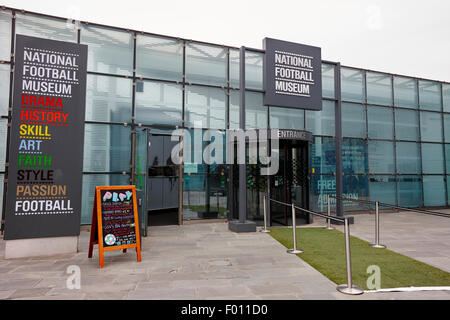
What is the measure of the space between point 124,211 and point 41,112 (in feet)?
8.62

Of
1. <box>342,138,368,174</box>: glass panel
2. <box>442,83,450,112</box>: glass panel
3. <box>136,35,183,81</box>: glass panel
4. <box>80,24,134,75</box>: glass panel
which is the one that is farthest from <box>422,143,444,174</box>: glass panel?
<box>80,24,134,75</box>: glass panel

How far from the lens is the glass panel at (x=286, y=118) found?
1030 cm

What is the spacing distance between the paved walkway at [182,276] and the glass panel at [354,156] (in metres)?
6.50

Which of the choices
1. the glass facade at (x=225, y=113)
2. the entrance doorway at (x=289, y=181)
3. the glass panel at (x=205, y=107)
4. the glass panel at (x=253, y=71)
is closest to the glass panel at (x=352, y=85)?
the glass facade at (x=225, y=113)

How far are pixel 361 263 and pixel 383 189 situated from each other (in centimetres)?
795

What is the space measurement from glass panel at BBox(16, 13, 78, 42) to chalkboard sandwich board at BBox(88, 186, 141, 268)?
5.70 meters

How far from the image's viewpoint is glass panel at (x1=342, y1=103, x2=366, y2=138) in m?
11.6

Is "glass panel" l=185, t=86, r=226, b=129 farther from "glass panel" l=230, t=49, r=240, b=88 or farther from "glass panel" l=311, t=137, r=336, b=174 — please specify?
"glass panel" l=311, t=137, r=336, b=174

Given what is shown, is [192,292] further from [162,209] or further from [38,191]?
[162,209]

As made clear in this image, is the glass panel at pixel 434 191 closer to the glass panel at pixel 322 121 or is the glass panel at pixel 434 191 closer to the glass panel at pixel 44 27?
the glass panel at pixel 322 121

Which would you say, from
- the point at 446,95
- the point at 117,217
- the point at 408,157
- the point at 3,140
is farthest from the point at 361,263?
the point at 446,95

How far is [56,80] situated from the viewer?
5.79 metres

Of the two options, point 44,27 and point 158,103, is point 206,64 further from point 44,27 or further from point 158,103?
point 44,27

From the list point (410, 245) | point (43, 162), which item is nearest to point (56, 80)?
point (43, 162)
